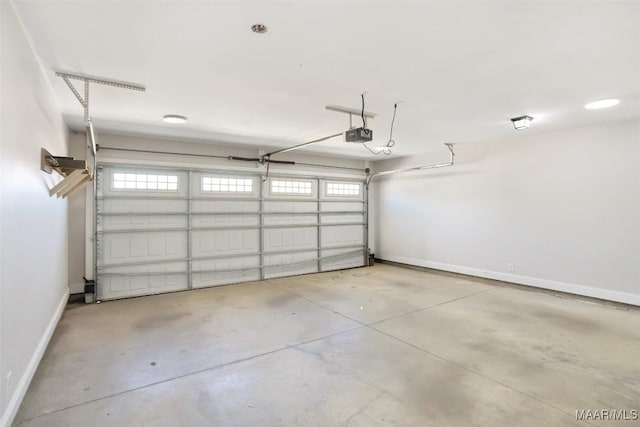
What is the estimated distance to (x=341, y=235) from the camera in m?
7.30

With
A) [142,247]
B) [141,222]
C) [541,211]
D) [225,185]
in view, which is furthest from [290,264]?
[541,211]

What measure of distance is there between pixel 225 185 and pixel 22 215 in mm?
3732

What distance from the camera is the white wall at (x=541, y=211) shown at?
4320mm

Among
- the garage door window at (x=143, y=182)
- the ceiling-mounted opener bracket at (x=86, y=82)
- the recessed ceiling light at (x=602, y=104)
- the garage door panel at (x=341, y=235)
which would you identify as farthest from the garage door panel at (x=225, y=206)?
the recessed ceiling light at (x=602, y=104)

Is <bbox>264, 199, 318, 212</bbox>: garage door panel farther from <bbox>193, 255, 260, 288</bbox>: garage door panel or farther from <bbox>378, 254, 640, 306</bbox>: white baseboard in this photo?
<bbox>378, 254, 640, 306</bbox>: white baseboard

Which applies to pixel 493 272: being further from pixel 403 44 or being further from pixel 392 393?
pixel 403 44

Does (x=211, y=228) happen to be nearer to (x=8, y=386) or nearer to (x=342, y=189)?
(x=342, y=189)

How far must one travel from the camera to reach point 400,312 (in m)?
4.14

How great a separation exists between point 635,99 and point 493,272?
10.4 feet

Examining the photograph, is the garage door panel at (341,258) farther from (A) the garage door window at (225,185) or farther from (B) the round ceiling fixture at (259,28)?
(B) the round ceiling fixture at (259,28)

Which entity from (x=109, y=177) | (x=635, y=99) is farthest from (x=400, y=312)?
(x=109, y=177)

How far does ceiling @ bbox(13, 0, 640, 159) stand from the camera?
187cm

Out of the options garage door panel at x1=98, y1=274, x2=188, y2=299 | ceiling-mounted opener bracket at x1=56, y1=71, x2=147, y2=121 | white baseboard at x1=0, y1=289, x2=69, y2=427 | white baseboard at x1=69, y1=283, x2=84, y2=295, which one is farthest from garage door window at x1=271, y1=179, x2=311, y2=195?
white baseboard at x1=0, y1=289, x2=69, y2=427

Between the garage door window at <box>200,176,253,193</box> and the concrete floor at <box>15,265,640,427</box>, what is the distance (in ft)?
6.57
